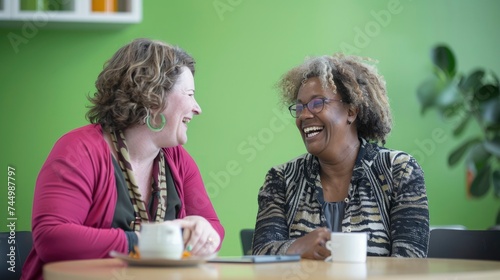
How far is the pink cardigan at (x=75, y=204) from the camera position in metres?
1.92

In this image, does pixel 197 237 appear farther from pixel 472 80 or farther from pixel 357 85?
pixel 472 80

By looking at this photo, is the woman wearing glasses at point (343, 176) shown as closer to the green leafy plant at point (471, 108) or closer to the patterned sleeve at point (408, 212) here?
the patterned sleeve at point (408, 212)

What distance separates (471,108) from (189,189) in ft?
8.49

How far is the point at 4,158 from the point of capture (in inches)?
141

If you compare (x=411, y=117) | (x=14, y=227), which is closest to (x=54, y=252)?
(x=14, y=227)

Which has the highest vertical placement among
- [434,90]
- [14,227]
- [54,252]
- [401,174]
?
[434,90]

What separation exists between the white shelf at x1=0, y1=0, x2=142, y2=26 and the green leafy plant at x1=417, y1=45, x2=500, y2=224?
167cm

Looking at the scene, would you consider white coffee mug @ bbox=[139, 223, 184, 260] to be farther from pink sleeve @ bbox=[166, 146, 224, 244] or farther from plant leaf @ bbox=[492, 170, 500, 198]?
plant leaf @ bbox=[492, 170, 500, 198]

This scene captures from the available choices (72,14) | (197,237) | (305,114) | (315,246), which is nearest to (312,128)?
(305,114)

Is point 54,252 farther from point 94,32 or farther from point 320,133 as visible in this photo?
point 94,32

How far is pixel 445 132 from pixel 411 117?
1.01ft

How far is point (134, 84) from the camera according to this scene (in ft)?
7.50

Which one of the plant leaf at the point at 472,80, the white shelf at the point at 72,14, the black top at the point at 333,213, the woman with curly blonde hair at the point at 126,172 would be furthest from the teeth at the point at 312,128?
the plant leaf at the point at 472,80

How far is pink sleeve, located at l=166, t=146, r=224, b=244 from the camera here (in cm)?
237
